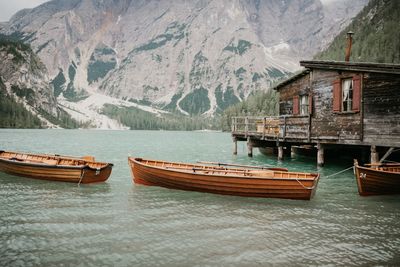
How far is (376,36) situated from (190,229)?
145 m

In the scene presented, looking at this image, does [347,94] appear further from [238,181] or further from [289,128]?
[238,181]

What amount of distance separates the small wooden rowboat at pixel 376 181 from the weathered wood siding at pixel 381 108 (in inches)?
192

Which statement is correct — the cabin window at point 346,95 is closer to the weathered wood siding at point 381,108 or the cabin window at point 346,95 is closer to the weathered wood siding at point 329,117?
the weathered wood siding at point 329,117

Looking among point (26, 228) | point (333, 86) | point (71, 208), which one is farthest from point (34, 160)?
point (333, 86)

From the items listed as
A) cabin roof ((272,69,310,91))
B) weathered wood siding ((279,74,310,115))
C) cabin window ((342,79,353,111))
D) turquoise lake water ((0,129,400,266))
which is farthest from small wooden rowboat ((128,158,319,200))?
weathered wood siding ((279,74,310,115))

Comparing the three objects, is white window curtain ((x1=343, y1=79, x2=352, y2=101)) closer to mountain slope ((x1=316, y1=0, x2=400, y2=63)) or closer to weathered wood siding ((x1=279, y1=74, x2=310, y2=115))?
weathered wood siding ((x1=279, y1=74, x2=310, y2=115))

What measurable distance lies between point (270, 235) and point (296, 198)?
210 inches

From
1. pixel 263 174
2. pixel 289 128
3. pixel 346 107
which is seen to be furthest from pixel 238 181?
pixel 289 128

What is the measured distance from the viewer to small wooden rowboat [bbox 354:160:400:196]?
17.4 metres

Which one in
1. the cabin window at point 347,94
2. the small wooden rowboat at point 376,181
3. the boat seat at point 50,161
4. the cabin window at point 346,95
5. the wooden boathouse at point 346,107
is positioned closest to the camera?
the small wooden rowboat at point 376,181

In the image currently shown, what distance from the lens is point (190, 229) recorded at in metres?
12.8

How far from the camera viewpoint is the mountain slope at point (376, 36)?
12239 centimetres

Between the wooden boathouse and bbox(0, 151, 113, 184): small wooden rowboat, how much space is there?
15.3 meters

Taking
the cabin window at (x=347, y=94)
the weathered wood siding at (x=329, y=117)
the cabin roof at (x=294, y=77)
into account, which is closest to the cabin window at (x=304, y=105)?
the cabin roof at (x=294, y=77)
